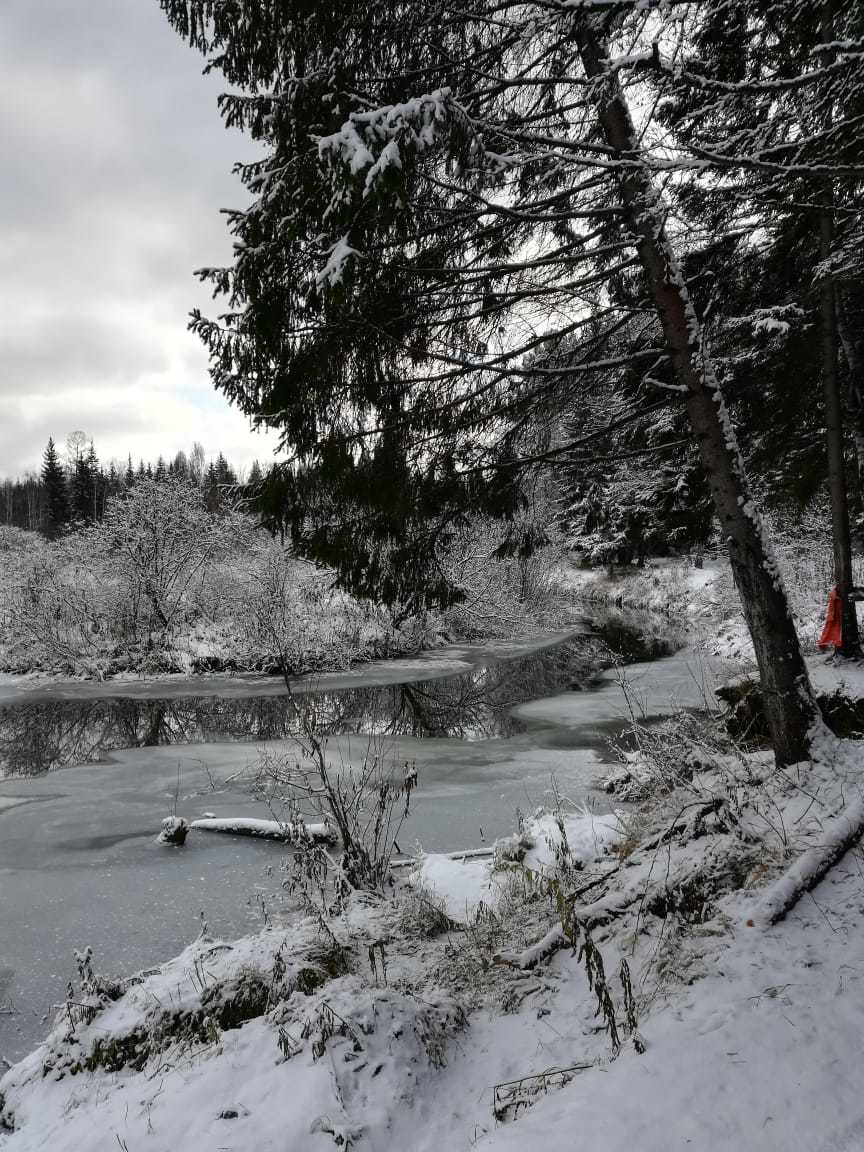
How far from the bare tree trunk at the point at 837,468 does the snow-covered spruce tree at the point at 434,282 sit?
4.56m

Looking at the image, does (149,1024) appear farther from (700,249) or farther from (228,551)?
(228,551)

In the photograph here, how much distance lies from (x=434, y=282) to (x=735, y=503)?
2911 millimetres

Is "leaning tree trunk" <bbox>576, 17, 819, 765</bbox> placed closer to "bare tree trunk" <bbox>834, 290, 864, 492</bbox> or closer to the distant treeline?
"bare tree trunk" <bbox>834, 290, 864, 492</bbox>

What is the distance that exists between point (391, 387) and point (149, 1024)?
454cm

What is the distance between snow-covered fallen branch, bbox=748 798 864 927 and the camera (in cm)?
286

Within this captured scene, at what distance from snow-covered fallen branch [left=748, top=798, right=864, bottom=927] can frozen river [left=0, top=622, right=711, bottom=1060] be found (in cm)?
332

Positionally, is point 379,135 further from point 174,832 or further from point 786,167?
point 174,832

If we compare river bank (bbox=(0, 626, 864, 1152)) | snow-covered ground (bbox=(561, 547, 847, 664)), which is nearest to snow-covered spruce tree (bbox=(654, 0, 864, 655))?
snow-covered ground (bbox=(561, 547, 847, 664))

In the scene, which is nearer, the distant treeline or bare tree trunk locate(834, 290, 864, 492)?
bare tree trunk locate(834, 290, 864, 492)

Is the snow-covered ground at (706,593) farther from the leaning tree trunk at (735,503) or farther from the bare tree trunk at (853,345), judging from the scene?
the bare tree trunk at (853,345)

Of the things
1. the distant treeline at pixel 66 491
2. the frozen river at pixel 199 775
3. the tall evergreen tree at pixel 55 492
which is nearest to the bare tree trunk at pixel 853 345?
the frozen river at pixel 199 775

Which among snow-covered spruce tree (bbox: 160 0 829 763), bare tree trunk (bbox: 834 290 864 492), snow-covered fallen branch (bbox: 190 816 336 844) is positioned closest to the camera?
snow-covered spruce tree (bbox: 160 0 829 763)

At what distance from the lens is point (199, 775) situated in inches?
352

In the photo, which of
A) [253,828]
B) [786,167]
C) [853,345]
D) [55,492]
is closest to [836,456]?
[853,345]
